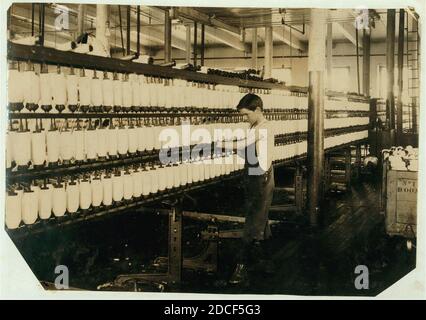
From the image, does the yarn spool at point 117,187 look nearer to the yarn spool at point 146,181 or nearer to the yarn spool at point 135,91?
the yarn spool at point 146,181

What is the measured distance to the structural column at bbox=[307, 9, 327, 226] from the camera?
497 centimetres

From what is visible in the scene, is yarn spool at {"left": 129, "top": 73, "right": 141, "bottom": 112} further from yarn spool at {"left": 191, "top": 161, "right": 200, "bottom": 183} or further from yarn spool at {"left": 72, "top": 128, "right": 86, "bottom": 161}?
yarn spool at {"left": 191, "top": 161, "right": 200, "bottom": 183}

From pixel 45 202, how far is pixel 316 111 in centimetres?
342

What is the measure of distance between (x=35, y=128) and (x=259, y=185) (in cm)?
195

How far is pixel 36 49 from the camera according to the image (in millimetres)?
2492

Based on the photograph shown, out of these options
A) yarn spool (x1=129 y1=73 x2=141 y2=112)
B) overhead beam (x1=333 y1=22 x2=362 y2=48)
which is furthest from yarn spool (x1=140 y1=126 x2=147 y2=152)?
overhead beam (x1=333 y1=22 x2=362 y2=48)

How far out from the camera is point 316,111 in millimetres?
5164

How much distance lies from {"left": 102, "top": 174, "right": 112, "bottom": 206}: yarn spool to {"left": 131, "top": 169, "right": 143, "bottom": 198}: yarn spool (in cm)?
23

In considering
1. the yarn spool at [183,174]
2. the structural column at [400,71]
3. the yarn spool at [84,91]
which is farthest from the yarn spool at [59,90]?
the structural column at [400,71]

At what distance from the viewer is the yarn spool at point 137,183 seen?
126 inches

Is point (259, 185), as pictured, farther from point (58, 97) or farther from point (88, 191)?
point (58, 97)

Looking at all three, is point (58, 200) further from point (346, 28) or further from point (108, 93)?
point (346, 28)

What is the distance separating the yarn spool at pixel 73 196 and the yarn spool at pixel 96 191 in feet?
0.37
